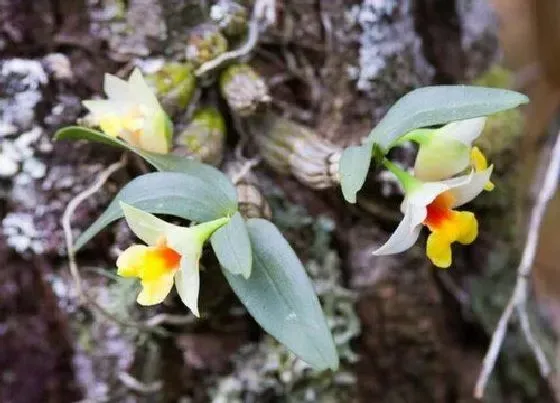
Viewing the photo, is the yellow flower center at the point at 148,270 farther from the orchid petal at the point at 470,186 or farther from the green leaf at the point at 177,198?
the orchid petal at the point at 470,186

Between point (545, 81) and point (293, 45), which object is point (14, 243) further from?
point (545, 81)

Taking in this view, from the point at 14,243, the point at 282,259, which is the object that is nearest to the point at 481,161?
the point at 282,259

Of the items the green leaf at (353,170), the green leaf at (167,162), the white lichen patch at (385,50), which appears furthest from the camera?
the white lichen patch at (385,50)

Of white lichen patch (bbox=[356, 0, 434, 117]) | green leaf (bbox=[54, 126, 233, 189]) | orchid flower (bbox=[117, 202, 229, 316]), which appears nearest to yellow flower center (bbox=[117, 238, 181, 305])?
orchid flower (bbox=[117, 202, 229, 316])

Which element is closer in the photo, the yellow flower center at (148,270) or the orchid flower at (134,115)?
the yellow flower center at (148,270)

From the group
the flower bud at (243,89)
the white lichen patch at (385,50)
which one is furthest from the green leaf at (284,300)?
the white lichen patch at (385,50)

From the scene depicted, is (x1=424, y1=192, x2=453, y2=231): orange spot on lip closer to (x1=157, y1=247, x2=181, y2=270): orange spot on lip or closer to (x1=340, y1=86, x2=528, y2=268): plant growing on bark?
(x1=340, y1=86, x2=528, y2=268): plant growing on bark

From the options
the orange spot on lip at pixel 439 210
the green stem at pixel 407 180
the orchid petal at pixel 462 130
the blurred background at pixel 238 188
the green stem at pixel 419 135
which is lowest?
the blurred background at pixel 238 188
